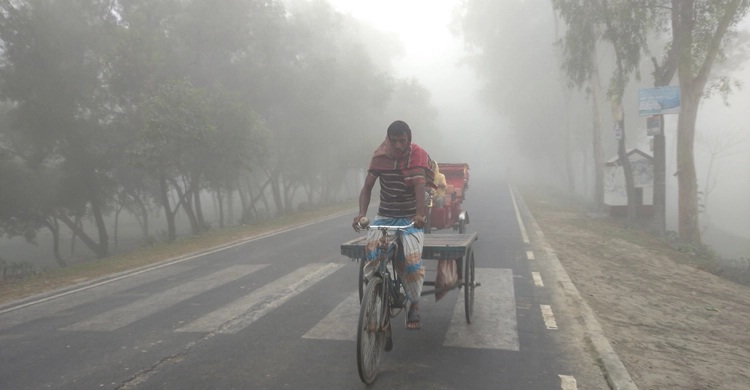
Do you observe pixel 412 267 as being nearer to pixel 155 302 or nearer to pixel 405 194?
pixel 405 194

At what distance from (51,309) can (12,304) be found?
42.1 inches

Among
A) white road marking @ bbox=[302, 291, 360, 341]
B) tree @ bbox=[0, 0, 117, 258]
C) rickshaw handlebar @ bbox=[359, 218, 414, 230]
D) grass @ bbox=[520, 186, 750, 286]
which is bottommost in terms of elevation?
grass @ bbox=[520, 186, 750, 286]

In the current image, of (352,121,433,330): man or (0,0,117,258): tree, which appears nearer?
(352,121,433,330): man

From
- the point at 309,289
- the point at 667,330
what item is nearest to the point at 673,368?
the point at 667,330

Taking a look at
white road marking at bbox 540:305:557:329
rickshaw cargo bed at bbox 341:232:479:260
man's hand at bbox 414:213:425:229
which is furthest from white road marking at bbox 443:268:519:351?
man's hand at bbox 414:213:425:229

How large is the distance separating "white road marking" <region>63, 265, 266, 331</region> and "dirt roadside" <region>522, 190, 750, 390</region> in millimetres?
5677

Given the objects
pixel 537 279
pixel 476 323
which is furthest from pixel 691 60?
pixel 476 323

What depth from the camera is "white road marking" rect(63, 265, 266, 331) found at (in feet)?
19.2

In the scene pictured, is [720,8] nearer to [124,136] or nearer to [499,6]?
[124,136]

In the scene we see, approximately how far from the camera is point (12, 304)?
23.9 ft

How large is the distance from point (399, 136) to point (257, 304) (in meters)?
3.46

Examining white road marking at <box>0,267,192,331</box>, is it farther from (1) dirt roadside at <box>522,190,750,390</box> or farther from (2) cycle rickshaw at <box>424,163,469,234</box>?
(1) dirt roadside at <box>522,190,750,390</box>

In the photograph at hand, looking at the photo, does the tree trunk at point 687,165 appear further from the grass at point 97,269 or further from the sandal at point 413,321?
the grass at point 97,269

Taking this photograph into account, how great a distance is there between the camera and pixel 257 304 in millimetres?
6465
